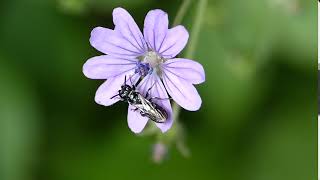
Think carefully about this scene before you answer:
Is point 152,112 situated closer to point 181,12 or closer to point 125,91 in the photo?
point 125,91

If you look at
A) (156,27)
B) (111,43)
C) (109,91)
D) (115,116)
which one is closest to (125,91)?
(109,91)

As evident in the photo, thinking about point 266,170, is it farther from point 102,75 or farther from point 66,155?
point 102,75

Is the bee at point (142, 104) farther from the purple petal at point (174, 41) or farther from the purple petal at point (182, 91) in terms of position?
the purple petal at point (174, 41)

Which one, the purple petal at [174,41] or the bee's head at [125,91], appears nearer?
the purple petal at [174,41]

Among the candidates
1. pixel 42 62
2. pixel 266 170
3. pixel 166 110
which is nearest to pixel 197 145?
pixel 266 170

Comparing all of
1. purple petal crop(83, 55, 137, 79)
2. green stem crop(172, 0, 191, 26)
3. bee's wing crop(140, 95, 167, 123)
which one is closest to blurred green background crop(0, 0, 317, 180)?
green stem crop(172, 0, 191, 26)

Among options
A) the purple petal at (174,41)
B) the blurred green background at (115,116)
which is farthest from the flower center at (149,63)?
the blurred green background at (115,116)
